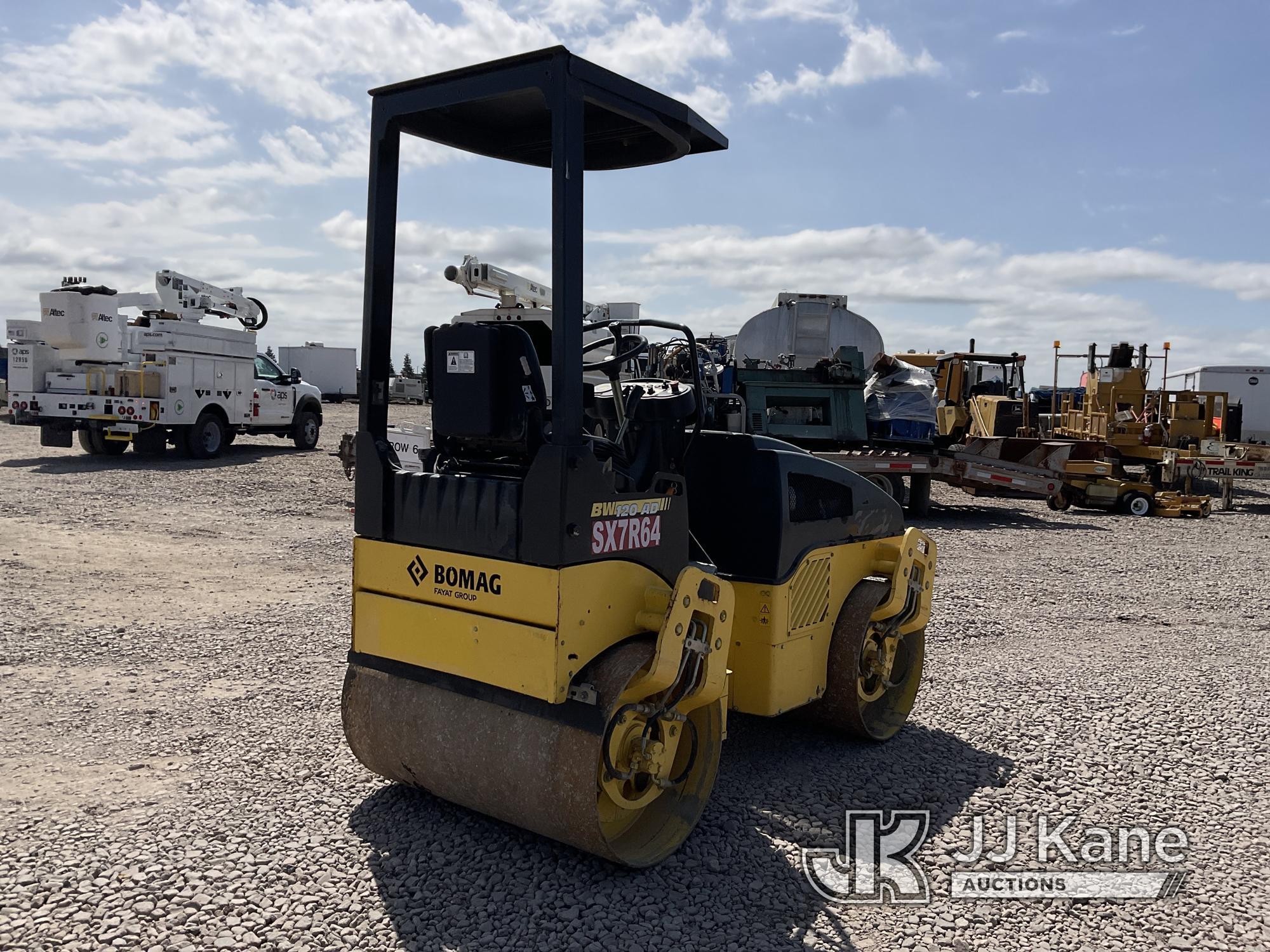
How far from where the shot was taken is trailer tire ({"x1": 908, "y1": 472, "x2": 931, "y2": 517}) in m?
14.5

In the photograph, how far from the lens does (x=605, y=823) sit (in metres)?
3.64

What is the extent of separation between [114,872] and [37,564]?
22.1 feet

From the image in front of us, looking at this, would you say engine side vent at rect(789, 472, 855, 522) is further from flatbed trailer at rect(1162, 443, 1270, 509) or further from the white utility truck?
the white utility truck

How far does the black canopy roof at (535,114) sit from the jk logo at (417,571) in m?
1.69

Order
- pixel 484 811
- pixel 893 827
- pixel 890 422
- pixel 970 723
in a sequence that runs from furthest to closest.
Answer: pixel 890 422 < pixel 970 723 < pixel 893 827 < pixel 484 811

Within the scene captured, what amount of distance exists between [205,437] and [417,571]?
17391 mm

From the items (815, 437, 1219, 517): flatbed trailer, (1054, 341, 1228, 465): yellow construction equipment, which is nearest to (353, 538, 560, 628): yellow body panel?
(815, 437, 1219, 517): flatbed trailer

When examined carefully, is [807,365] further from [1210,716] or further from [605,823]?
[605,823]

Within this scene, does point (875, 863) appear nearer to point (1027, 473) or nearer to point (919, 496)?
point (919, 496)

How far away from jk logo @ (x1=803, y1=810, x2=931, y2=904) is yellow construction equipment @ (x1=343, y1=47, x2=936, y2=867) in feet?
1.69

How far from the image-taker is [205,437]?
19.5m

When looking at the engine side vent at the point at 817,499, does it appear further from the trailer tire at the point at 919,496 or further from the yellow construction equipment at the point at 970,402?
the yellow construction equipment at the point at 970,402

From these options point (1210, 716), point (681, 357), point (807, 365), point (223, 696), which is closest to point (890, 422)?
point (807, 365)

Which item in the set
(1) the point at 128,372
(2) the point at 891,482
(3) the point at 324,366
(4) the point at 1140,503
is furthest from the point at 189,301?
(3) the point at 324,366
